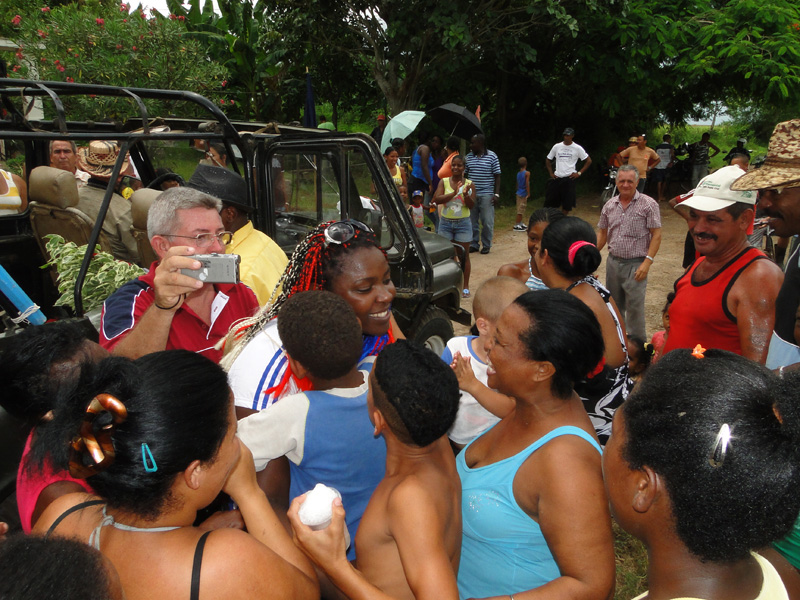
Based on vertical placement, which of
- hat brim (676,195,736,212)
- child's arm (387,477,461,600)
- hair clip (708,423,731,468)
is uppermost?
hair clip (708,423,731,468)

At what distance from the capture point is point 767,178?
276 centimetres

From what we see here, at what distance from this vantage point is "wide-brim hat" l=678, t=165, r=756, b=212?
2926 millimetres

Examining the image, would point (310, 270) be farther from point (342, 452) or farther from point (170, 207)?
point (342, 452)

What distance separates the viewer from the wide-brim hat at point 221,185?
3.26 meters

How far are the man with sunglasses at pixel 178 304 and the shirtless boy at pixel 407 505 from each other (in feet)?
3.42

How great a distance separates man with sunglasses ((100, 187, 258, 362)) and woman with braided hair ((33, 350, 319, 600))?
88 centimetres

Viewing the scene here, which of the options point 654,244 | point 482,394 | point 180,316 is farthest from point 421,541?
point 654,244

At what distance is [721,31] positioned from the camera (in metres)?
12.7

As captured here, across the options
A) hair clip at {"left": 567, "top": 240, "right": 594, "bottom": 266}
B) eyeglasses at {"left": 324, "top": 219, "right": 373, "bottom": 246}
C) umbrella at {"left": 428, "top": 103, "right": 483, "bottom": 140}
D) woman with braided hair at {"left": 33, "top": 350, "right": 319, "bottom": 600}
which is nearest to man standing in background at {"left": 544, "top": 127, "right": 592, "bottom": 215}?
umbrella at {"left": 428, "top": 103, "right": 483, "bottom": 140}

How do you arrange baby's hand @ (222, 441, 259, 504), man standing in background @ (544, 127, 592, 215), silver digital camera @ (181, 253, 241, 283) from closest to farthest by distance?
baby's hand @ (222, 441, 259, 504) → silver digital camera @ (181, 253, 241, 283) → man standing in background @ (544, 127, 592, 215)

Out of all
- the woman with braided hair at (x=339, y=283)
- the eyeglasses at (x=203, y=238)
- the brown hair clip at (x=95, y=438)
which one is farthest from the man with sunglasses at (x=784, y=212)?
the brown hair clip at (x=95, y=438)

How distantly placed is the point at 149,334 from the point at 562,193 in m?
10.9

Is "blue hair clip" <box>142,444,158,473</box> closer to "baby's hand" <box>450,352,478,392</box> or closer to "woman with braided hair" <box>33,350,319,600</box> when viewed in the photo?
"woman with braided hair" <box>33,350,319,600</box>

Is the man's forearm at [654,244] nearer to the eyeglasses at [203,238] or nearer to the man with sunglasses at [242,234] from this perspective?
the man with sunglasses at [242,234]
